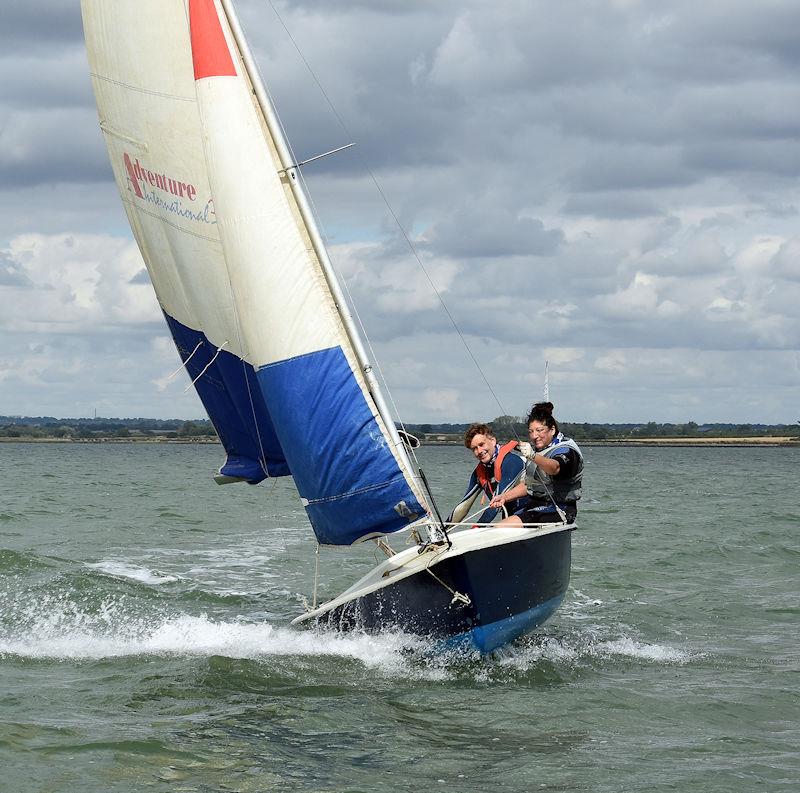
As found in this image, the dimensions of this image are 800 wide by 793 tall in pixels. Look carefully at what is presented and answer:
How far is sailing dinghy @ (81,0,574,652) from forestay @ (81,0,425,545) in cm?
1

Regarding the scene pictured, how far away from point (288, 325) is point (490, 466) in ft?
7.38

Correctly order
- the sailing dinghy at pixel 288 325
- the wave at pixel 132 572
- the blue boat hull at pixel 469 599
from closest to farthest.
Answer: the blue boat hull at pixel 469 599 < the sailing dinghy at pixel 288 325 < the wave at pixel 132 572

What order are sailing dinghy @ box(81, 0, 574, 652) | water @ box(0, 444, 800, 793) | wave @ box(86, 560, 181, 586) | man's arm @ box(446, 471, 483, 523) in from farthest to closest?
wave @ box(86, 560, 181, 586) < man's arm @ box(446, 471, 483, 523) < sailing dinghy @ box(81, 0, 574, 652) < water @ box(0, 444, 800, 793)

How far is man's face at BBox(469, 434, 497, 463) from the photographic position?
10.7 m

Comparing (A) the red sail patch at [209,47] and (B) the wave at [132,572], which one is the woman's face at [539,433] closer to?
(A) the red sail patch at [209,47]

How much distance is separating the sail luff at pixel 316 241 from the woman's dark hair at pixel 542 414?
3.51 ft

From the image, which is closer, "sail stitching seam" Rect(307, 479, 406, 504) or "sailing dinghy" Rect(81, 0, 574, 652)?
"sailing dinghy" Rect(81, 0, 574, 652)

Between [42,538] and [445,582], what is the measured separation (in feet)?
43.9

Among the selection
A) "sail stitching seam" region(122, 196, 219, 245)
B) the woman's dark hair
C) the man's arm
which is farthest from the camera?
the man's arm

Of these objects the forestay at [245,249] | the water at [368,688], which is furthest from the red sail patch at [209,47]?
the water at [368,688]

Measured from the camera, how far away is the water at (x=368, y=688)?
24.4 feet

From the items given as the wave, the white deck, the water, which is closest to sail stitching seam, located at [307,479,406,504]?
the white deck

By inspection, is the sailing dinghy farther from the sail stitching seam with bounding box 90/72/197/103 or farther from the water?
the water

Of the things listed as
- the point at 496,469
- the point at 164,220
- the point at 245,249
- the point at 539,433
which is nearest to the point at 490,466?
the point at 496,469
